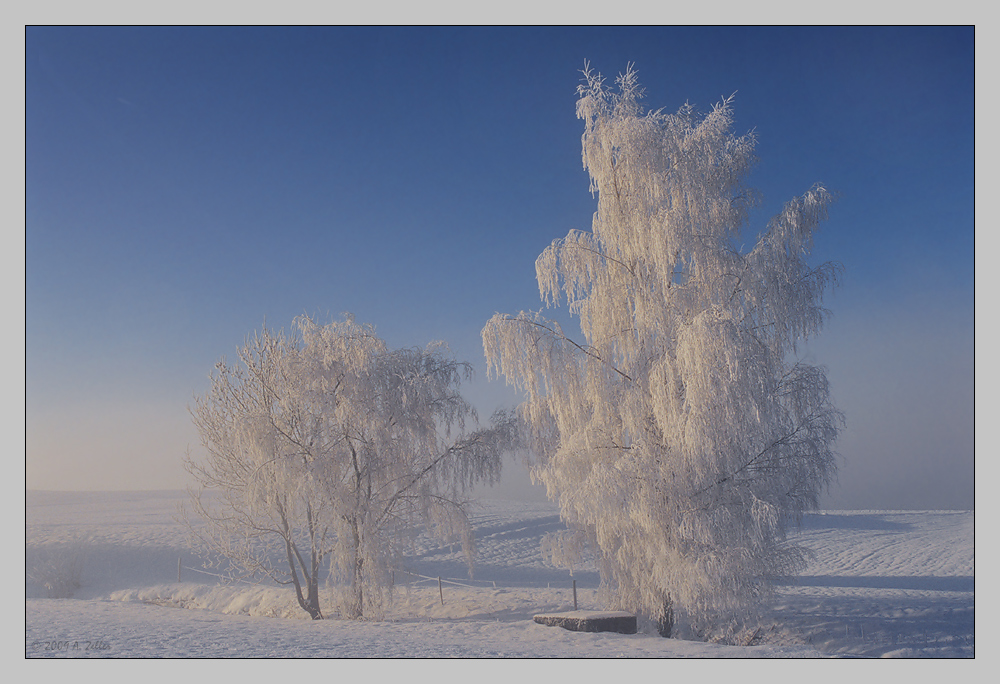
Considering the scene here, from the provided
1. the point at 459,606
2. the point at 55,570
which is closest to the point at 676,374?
the point at 459,606

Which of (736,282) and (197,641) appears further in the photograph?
(736,282)

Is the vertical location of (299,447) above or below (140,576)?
above

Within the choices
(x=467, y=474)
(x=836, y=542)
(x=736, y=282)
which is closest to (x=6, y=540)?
(x=467, y=474)

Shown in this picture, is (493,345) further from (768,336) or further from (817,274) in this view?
(817,274)

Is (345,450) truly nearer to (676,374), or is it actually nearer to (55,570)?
(676,374)

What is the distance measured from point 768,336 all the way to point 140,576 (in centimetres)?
1757

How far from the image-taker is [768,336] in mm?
9641

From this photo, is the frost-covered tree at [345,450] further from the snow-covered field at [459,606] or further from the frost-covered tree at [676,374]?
the frost-covered tree at [676,374]

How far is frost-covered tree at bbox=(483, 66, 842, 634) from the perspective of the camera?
8.44 m

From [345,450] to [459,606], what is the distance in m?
3.63

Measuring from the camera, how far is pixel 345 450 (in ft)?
36.0

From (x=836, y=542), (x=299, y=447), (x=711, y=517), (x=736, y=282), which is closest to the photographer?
(x=711, y=517)

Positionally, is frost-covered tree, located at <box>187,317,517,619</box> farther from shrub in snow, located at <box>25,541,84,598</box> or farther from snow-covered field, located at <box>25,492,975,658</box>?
shrub in snow, located at <box>25,541,84,598</box>

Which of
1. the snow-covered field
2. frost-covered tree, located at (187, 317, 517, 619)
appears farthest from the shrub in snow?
frost-covered tree, located at (187, 317, 517, 619)
